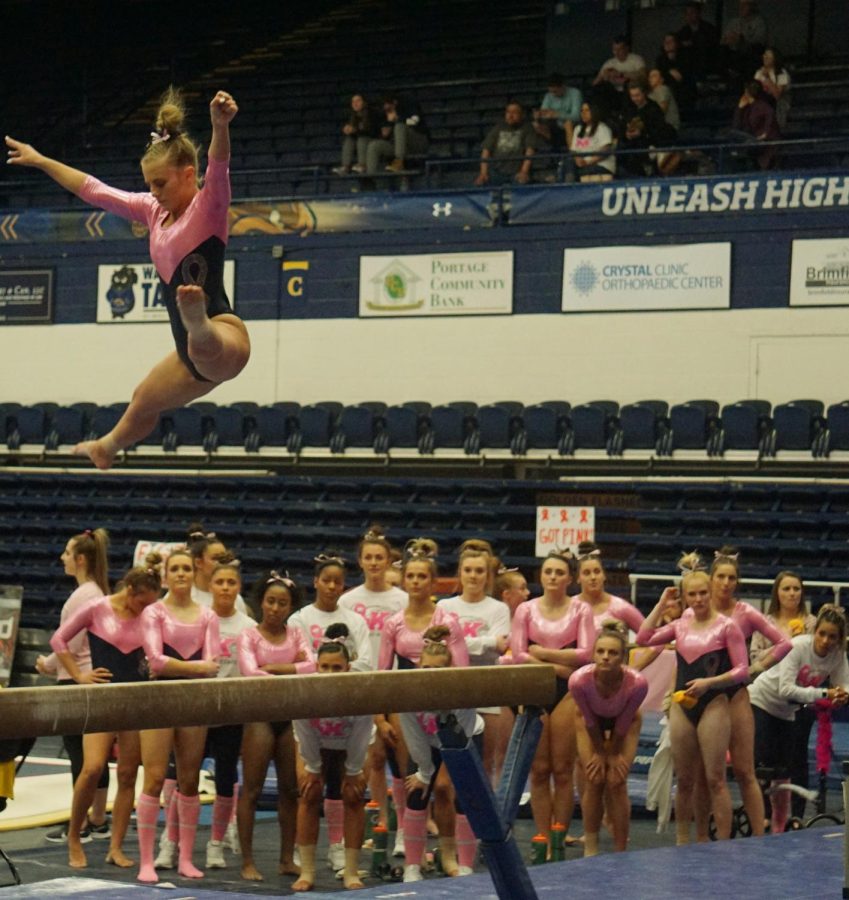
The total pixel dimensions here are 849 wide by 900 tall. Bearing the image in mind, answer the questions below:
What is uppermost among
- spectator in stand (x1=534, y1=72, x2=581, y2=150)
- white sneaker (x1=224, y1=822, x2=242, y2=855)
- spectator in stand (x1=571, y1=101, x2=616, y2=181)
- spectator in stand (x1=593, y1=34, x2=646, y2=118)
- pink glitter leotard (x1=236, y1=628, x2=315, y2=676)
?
spectator in stand (x1=593, y1=34, x2=646, y2=118)

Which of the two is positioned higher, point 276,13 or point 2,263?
point 276,13

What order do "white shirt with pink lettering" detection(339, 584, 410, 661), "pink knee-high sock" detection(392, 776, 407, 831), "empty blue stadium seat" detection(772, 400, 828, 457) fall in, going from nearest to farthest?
1. "pink knee-high sock" detection(392, 776, 407, 831)
2. "white shirt with pink lettering" detection(339, 584, 410, 661)
3. "empty blue stadium seat" detection(772, 400, 828, 457)

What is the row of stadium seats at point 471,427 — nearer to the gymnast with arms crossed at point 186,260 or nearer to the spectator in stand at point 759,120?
the spectator in stand at point 759,120

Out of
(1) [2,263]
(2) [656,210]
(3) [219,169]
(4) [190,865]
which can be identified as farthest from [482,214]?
(3) [219,169]

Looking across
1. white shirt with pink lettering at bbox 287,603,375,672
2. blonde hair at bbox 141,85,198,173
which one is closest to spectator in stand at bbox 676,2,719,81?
white shirt with pink lettering at bbox 287,603,375,672

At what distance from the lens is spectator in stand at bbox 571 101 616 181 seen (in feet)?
A: 53.0

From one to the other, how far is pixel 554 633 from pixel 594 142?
9.19 metres

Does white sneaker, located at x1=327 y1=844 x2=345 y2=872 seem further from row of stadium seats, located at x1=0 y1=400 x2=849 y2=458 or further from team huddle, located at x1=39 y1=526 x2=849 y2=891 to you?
row of stadium seats, located at x1=0 y1=400 x2=849 y2=458

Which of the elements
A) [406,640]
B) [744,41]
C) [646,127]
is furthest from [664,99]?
[406,640]

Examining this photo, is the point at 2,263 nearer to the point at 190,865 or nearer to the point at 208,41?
the point at 208,41

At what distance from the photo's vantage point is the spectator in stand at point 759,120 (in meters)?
15.4

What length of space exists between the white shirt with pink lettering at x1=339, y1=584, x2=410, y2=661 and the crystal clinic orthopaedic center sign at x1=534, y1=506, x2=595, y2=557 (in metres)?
6.11

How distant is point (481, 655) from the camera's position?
805 cm

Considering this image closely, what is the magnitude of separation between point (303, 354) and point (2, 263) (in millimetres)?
4180
